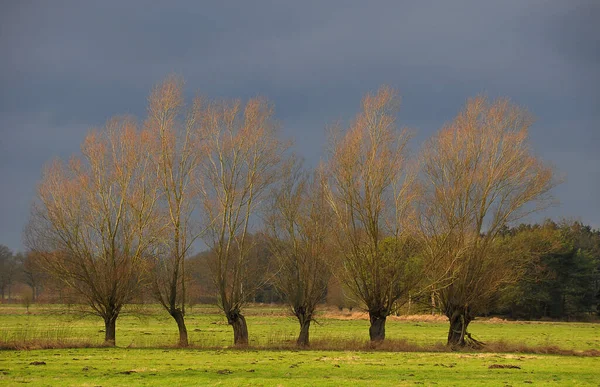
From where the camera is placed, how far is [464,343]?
119 ft

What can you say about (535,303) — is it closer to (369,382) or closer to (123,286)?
(123,286)

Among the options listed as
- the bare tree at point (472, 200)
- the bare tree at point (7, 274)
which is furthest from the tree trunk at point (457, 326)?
the bare tree at point (7, 274)

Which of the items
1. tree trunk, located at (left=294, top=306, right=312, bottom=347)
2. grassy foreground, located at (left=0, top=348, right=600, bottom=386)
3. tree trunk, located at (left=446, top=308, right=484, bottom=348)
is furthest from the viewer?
tree trunk, located at (left=446, top=308, right=484, bottom=348)

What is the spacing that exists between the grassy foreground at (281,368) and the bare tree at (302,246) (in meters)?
5.03

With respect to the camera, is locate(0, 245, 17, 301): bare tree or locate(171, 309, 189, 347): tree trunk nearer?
locate(171, 309, 189, 347): tree trunk

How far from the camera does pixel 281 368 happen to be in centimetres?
2394

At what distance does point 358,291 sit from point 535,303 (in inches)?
2366

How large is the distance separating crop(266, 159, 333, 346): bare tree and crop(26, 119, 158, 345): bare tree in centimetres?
757

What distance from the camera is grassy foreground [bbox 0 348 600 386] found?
792 inches

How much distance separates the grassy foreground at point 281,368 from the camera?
20125 mm

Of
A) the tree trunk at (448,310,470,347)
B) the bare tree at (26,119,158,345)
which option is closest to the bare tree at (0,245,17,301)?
the bare tree at (26,119,158,345)

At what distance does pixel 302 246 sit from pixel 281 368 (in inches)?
533

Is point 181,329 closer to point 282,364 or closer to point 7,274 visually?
point 282,364

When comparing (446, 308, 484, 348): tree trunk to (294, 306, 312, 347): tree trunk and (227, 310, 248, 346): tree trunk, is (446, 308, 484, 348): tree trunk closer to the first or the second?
(294, 306, 312, 347): tree trunk
